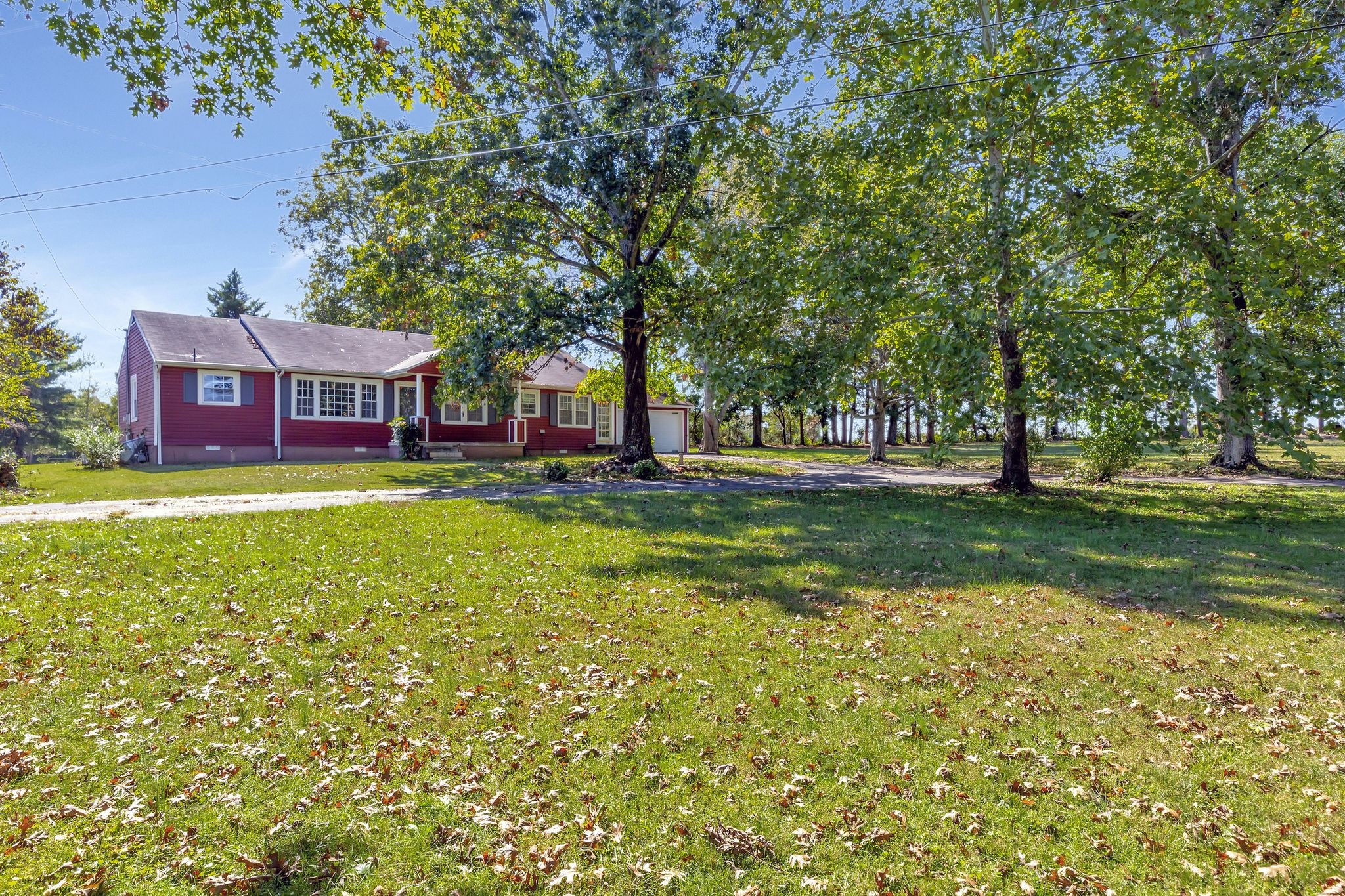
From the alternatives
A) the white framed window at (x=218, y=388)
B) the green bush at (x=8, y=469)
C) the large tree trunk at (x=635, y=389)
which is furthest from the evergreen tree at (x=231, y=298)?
the large tree trunk at (x=635, y=389)

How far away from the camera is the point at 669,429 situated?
35.8 meters

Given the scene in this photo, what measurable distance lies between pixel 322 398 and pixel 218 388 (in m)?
3.24

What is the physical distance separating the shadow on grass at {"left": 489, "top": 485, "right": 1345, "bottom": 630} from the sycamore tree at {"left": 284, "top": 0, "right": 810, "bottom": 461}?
628 cm

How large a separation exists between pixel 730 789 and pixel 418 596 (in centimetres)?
432

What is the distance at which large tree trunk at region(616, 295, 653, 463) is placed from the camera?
61.7ft

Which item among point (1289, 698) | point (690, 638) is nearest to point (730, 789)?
point (690, 638)

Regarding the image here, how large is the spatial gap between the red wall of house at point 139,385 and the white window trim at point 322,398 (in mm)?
4128

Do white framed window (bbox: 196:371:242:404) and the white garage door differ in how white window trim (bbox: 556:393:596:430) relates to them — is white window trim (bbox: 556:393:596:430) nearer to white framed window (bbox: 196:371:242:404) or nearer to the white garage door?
the white garage door

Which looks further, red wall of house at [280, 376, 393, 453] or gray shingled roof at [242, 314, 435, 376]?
gray shingled roof at [242, 314, 435, 376]

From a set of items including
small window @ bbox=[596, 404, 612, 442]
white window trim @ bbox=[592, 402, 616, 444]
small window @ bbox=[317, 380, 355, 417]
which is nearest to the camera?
small window @ bbox=[317, 380, 355, 417]

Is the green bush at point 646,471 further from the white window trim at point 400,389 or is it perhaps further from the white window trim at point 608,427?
the white window trim at point 608,427

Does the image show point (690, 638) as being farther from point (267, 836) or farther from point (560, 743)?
point (267, 836)

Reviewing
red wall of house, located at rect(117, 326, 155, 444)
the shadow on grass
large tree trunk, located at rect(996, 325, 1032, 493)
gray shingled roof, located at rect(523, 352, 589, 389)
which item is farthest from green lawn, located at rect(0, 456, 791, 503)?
large tree trunk, located at rect(996, 325, 1032, 493)

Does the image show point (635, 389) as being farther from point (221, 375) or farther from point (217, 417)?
point (217, 417)
